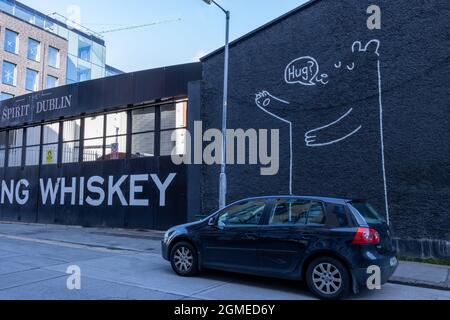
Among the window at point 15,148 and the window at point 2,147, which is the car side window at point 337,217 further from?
the window at point 2,147

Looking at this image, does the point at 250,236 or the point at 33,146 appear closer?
the point at 250,236

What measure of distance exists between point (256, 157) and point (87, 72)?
47215 millimetres

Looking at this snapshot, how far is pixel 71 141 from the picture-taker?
19.1 metres

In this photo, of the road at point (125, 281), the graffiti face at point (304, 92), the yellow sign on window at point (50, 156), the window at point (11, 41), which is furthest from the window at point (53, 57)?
the graffiti face at point (304, 92)

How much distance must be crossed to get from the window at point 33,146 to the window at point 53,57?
3014 centimetres

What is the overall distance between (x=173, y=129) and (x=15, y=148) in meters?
10.8

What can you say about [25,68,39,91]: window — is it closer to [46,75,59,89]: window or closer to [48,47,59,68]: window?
[46,75,59,89]: window

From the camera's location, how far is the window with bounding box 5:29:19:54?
4269cm

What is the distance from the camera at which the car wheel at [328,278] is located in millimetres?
6324

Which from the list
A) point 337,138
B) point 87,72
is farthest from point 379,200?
point 87,72

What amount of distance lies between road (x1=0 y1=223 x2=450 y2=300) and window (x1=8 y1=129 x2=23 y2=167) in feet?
37.8

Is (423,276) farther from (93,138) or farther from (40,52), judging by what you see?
(40,52)

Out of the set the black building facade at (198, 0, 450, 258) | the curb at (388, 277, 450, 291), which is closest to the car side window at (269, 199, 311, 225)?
the curb at (388, 277, 450, 291)

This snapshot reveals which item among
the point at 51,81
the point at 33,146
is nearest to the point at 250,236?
the point at 33,146
